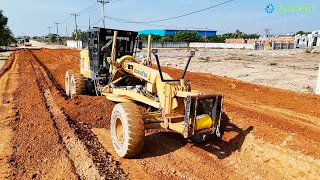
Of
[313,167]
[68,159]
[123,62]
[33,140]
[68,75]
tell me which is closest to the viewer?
[313,167]

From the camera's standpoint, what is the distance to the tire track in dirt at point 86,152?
15.4 ft

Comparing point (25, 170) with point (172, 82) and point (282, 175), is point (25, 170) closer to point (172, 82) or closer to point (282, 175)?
point (172, 82)

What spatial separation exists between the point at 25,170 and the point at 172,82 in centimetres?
307

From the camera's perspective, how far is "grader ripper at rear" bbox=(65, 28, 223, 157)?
16.4 feet

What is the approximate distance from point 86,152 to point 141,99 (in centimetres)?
170

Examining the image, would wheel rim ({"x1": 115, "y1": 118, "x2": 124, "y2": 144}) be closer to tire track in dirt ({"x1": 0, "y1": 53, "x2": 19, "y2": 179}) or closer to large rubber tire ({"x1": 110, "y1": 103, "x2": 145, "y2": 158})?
large rubber tire ({"x1": 110, "y1": 103, "x2": 145, "y2": 158})

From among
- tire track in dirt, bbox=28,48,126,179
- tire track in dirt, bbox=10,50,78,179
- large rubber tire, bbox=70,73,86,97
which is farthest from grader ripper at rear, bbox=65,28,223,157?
tire track in dirt, bbox=10,50,78,179

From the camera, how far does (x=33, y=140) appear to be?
6.13 metres

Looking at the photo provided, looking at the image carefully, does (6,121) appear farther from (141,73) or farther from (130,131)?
(130,131)

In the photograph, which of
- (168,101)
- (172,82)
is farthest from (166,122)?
(172,82)

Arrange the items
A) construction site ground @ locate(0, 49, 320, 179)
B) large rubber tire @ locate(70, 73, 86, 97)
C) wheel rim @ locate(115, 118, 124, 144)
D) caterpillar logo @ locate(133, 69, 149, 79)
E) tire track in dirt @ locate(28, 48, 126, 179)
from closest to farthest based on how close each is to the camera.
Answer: tire track in dirt @ locate(28, 48, 126, 179)
construction site ground @ locate(0, 49, 320, 179)
wheel rim @ locate(115, 118, 124, 144)
caterpillar logo @ locate(133, 69, 149, 79)
large rubber tire @ locate(70, 73, 86, 97)

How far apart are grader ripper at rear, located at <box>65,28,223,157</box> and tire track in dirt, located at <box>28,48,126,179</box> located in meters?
0.40

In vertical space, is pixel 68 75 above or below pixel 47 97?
above

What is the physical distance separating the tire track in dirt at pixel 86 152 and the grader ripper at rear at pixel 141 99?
40 cm
